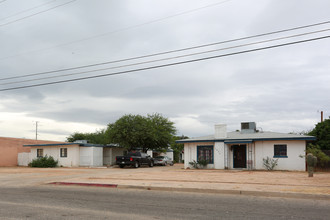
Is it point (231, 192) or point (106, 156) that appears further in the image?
point (106, 156)

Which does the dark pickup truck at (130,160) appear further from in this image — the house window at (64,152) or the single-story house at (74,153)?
the house window at (64,152)

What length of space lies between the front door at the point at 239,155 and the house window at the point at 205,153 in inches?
86.4

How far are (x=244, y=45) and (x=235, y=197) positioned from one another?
27.9ft

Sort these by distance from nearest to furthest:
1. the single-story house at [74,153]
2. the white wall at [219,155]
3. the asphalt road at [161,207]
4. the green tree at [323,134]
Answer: the asphalt road at [161,207] < the white wall at [219,155] < the green tree at [323,134] < the single-story house at [74,153]

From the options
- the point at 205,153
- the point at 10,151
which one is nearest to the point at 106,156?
the point at 10,151

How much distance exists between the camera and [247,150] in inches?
1156

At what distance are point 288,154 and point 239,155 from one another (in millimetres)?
4462

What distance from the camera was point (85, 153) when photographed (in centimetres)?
3853

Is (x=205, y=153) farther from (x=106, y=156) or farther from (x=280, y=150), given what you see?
(x=106, y=156)

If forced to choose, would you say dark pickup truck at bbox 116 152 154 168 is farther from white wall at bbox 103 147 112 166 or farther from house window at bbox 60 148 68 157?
house window at bbox 60 148 68 157

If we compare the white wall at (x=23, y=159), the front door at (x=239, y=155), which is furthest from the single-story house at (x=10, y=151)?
the front door at (x=239, y=155)

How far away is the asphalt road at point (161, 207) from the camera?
870cm

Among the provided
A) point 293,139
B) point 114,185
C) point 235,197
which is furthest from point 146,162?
point 235,197

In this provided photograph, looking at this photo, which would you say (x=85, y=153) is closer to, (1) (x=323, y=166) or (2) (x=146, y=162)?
(2) (x=146, y=162)
